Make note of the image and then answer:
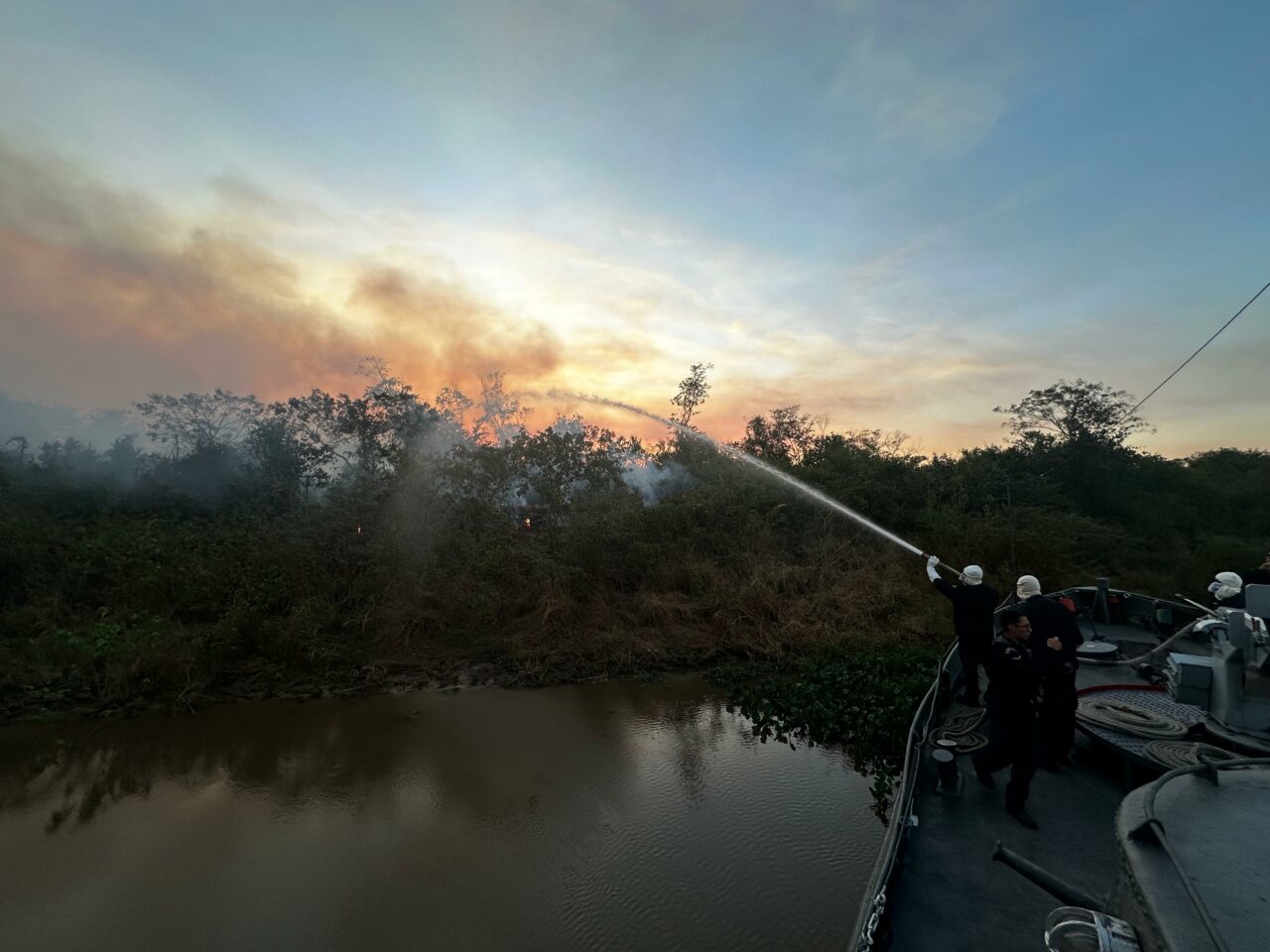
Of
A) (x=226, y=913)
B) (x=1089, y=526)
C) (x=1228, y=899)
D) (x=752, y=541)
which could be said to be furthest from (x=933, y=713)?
(x=1089, y=526)

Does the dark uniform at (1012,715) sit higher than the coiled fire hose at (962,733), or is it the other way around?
the dark uniform at (1012,715)

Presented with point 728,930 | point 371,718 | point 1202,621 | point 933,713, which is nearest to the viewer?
point 728,930

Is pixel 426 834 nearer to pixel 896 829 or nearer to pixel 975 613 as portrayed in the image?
pixel 896 829

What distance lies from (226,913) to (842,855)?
555 centimetres

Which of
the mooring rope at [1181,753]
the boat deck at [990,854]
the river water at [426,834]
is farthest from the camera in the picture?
the river water at [426,834]

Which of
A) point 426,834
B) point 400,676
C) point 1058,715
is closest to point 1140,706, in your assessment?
point 1058,715

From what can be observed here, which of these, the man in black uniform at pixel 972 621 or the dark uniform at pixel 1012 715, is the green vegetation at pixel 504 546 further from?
the dark uniform at pixel 1012 715

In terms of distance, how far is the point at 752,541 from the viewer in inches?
628

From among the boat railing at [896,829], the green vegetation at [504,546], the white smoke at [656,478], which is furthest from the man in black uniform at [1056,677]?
the white smoke at [656,478]

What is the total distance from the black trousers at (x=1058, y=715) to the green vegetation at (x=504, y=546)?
4.36m

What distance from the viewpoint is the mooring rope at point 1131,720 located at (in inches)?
182

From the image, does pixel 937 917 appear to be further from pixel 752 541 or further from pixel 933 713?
pixel 752 541

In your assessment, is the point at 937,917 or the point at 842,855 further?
the point at 842,855

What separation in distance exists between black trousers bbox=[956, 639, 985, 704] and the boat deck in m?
1.39
